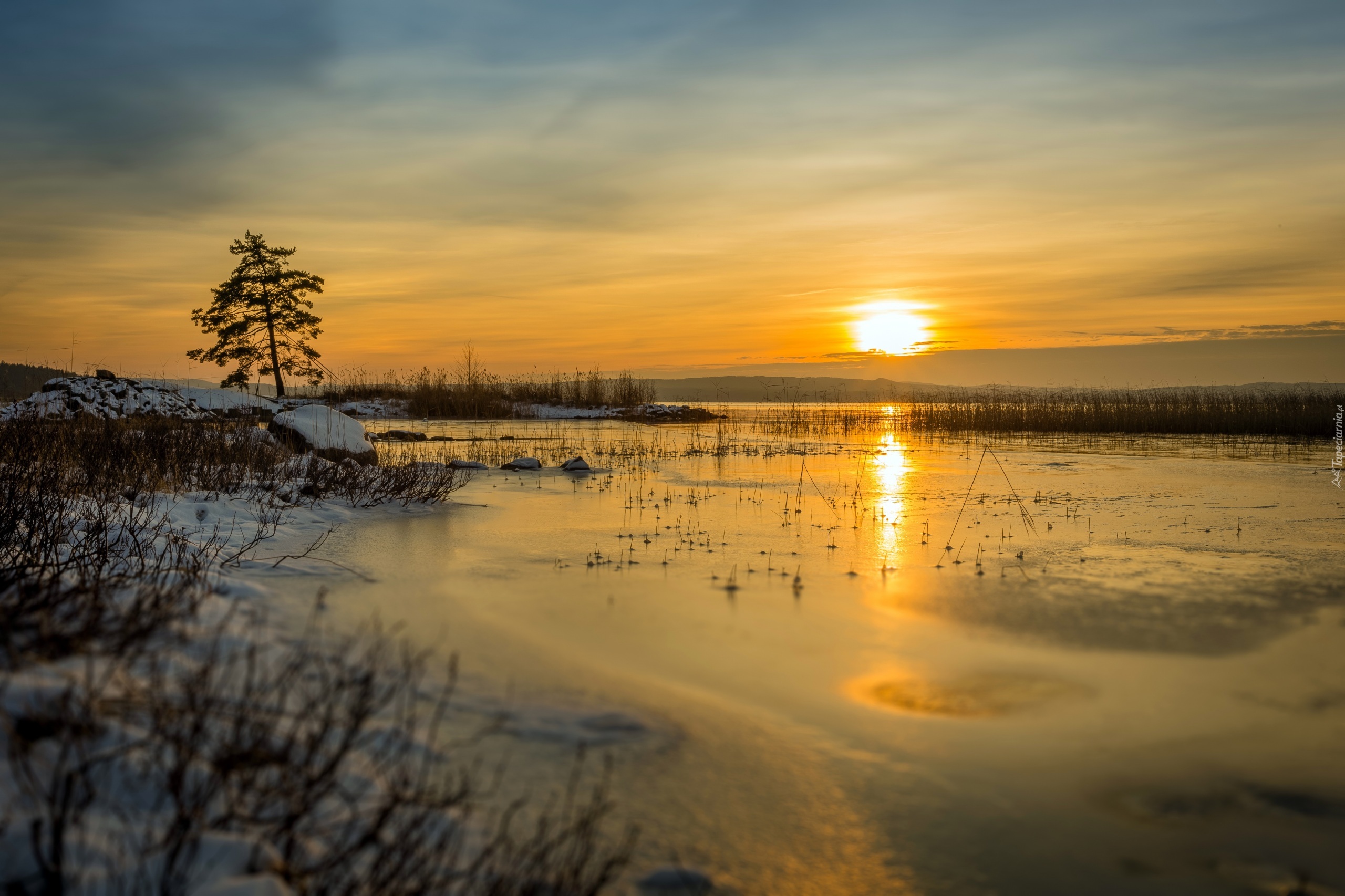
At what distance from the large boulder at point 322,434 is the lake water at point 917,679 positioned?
414 cm

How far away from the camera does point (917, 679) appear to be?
4.79m

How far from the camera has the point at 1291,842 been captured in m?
3.13

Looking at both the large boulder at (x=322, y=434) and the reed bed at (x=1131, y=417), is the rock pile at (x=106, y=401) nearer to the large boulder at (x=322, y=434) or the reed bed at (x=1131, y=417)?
the large boulder at (x=322, y=434)

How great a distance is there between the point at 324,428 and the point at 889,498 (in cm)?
948

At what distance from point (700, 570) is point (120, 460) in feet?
21.4

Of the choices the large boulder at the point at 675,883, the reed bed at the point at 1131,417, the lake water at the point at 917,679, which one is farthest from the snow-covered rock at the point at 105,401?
the reed bed at the point at 1131,417

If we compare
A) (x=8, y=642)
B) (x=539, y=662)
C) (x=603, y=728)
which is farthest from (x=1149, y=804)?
(x=8, y=642)

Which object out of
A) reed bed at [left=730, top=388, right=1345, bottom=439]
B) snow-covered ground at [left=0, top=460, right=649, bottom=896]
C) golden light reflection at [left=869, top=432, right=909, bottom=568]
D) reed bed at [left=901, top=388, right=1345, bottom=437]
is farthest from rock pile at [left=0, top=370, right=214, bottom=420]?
reed bed at [left=901, top=388, right=1345, bottom=437]

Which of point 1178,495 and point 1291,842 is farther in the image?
point 1178,495

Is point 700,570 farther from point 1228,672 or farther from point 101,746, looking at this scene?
point 101,746

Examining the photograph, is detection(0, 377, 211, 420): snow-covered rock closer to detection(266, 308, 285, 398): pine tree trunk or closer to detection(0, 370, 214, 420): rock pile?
detection(0, 370, 214, 420): rock pile

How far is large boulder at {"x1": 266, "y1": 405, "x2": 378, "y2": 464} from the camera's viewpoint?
13617mm

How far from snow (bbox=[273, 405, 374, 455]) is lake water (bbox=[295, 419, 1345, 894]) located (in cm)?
435

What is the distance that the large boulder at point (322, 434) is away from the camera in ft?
Result: 44.7
